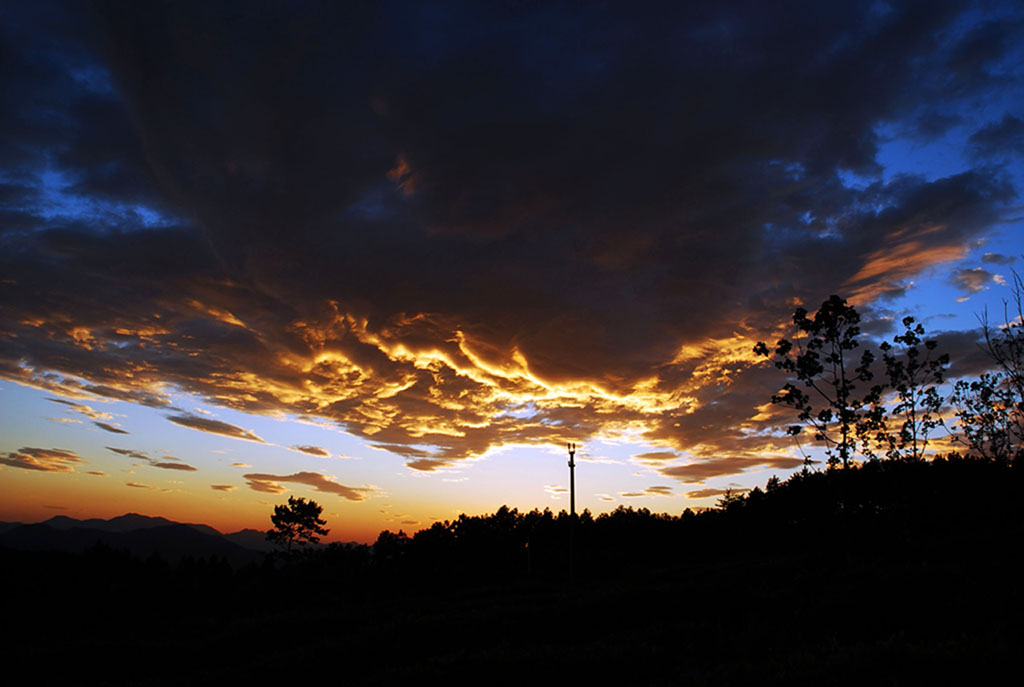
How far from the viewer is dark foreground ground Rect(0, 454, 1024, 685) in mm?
12531

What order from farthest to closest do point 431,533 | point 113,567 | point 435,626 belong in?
1. point 431,533
2. point 113,567
3. point 435,626

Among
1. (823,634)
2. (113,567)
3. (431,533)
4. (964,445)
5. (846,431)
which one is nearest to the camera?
(823,634)

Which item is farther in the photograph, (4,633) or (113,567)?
(113,567)

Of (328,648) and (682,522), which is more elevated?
(682,522)

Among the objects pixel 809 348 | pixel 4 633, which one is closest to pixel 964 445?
pixel 809 348

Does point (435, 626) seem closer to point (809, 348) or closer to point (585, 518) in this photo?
point (809, 348)

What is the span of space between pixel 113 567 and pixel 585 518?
52235mm

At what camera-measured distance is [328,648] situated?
61.5ft

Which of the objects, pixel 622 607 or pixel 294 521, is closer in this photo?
pixel 622 607

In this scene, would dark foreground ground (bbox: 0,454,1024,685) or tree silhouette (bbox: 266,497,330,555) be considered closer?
dark foreground ground (bbox: 0,454,1024,685)

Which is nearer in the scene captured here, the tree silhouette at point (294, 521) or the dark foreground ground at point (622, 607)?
the dark foreground ground at point (622, 607)

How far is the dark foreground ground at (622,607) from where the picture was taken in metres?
12.5

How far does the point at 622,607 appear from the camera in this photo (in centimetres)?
2078

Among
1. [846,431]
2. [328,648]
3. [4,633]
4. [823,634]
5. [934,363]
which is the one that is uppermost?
[934,363]
